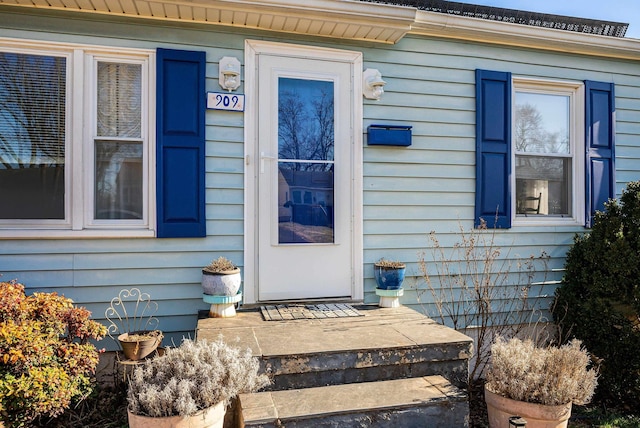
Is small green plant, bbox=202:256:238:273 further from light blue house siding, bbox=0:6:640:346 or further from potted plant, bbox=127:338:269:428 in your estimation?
potted plant, bbox=127:338:269:428

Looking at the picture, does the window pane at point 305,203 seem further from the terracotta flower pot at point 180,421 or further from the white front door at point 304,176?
the terracotta flower pot at point 180,421

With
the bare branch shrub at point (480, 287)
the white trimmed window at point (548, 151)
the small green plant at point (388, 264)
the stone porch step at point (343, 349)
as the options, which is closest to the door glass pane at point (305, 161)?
the small green plant at point (388, 264)

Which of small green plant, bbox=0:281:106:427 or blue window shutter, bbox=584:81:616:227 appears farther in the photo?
blue window shutter, bbox=584:81:616:227

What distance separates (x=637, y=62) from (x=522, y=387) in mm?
4004

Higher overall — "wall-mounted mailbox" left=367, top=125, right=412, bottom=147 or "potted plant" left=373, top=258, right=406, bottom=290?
"wall-mounted mailbox" left=367, top=125, right=412, bottom=147

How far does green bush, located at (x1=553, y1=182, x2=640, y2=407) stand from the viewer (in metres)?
3.37

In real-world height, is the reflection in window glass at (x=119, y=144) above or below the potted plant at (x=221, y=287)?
above

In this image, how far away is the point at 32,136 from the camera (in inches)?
129

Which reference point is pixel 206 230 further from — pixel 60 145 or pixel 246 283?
pixel 60 145

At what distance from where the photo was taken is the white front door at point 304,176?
11.9ft

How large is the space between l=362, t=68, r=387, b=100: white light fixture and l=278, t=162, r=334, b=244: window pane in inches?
28.5

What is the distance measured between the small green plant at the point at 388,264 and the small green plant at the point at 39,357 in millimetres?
2159

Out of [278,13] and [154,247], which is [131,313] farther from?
[278,13]

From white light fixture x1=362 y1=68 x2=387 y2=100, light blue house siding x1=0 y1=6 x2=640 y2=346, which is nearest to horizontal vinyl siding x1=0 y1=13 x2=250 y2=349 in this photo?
light blue house siding x1=0 y1=6 x2=640 y2=346
